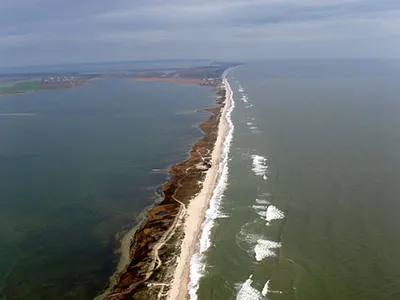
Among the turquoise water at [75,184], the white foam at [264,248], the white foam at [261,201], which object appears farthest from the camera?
the white foam at [261,201]

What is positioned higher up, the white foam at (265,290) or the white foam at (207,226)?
the white foam at (207,226)

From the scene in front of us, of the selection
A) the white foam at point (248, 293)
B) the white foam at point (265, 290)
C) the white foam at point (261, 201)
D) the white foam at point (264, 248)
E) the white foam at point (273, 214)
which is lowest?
the white foam at point (248, 293)

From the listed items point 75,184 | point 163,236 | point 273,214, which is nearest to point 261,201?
point 273,214

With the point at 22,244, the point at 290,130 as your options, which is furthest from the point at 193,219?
the point at 290,130

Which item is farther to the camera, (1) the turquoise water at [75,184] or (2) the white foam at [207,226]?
(1) the turquoise water at [75,184]

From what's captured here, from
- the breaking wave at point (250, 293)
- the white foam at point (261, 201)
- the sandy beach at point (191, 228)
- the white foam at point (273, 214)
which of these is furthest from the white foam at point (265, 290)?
the white foam at point (261, 201)

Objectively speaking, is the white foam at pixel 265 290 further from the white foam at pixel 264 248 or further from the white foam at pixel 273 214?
Result: the white foam at pixel 273 214

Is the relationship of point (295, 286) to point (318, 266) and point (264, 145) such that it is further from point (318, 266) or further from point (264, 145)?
point (264, 145)
